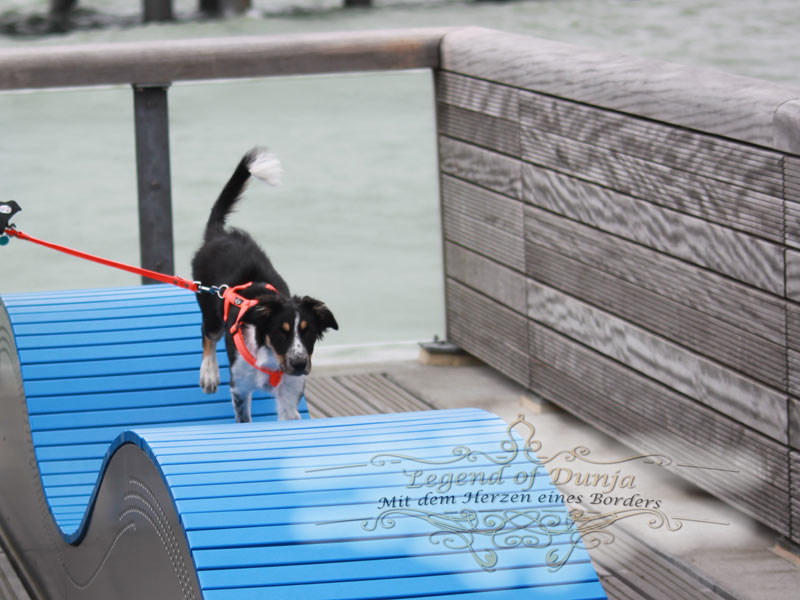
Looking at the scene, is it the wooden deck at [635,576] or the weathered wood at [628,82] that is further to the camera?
the weathered wood at [628,82]

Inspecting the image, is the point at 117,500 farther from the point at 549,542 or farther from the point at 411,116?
the point at 411,116

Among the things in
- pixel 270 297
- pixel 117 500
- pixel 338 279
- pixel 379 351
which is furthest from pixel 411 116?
pixel 117 500

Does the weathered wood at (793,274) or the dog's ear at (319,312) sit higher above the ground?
the weathered wood at (793,274)

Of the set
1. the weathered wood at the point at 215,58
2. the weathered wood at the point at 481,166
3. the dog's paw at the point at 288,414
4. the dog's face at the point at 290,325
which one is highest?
the weathered wood at the point at 215,58

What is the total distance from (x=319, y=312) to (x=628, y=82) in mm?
1433

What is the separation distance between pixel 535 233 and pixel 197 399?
1611 millimetres

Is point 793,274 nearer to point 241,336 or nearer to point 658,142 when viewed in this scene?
point 658,142

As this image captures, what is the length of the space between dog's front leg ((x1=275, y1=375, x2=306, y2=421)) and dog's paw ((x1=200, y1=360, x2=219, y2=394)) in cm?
30

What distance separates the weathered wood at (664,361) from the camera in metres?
3.52

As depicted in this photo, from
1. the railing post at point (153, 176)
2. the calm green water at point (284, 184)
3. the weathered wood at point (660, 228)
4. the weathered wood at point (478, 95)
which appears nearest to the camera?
the weathered wood at point (660, 228)

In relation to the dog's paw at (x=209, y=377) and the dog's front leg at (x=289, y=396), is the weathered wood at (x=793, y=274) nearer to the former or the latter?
the dog's front leg at (x=289, y=396)

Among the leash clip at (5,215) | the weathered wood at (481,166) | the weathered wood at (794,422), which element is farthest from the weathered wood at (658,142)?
the leash clip at (5,215)

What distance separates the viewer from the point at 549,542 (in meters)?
2.28

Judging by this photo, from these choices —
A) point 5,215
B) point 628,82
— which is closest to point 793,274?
point 628,82
